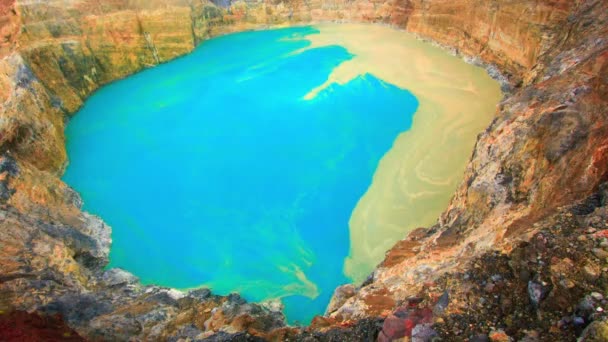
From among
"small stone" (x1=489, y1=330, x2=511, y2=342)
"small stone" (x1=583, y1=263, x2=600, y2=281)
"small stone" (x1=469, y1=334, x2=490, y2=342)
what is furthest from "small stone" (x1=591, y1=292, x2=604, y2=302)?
"small stone" (x1=469, y1=334, x2=490, y2=342)

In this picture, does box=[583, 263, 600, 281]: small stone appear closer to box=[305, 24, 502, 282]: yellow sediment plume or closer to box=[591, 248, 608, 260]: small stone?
box=[591, 248, 608, 260]: small stone

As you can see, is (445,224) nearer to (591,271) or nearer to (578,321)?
(591,271)

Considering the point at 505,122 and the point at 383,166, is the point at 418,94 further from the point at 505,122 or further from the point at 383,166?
the point at 505,122

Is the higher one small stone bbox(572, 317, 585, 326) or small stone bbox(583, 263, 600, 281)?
small stone bbox(583, 263, 600, 281)

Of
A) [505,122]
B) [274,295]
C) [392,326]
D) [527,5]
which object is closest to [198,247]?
[274,295]

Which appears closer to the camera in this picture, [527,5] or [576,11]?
[576,11]

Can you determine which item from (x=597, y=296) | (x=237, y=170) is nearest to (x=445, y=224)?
(x=597, y=296)
